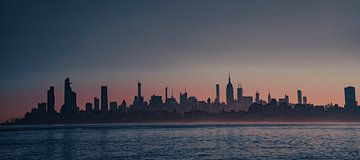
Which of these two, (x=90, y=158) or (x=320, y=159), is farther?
(x=90, y=158)

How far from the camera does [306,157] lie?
7700 cm

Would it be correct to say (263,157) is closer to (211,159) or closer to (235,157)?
(235,157)

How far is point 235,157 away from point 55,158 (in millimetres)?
34578

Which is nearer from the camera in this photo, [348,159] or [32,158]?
[348,159]

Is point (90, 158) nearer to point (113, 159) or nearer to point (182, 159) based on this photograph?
point (113, 159)

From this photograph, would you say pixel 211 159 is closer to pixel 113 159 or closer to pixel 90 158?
pixel 113 159

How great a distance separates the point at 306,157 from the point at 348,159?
731 cm

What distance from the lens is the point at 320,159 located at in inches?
2906

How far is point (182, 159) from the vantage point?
247 feet

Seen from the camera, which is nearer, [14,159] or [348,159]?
[348,159]

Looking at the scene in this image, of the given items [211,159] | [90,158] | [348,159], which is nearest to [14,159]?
[90,158]

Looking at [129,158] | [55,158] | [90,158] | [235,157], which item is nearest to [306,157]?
[235,157]

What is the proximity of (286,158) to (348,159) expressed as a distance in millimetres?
10494

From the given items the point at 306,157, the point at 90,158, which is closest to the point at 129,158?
the point at 90,158
